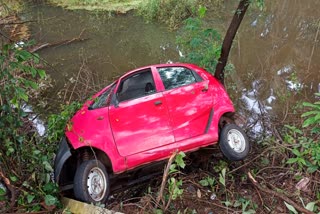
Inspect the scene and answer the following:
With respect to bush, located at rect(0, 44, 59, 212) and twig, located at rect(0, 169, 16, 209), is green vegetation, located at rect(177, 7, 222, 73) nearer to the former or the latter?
bush, located at rect(0, 44, 59, 212)

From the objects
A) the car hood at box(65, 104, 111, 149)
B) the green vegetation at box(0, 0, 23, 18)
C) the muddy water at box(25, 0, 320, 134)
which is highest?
the green vegetation at box(0, 0, 23, 18)

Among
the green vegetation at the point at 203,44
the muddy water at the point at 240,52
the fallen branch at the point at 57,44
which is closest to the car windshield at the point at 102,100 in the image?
the green vegetation at the point at 203,44

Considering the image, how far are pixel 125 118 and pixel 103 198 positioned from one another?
3.65 feet

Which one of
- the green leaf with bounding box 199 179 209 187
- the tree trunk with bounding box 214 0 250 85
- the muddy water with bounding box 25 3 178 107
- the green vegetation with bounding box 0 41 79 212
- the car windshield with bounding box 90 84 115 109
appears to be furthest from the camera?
the muddy water with bounding box 25 3 178 107

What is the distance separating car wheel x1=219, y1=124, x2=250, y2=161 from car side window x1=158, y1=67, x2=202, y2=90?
90 centimetres

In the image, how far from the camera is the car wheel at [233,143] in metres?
5.06

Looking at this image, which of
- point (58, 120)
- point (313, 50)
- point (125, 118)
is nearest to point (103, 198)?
point (125, 118)

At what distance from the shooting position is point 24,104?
8969mm

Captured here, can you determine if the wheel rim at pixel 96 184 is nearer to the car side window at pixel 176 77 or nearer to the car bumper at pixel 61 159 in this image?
the car bumper at pixel 61 159

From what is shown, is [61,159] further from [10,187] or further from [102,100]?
[10,187]

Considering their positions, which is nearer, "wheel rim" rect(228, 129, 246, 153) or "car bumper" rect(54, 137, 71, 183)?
"car bumper" rect(54, 137, 71, 183)

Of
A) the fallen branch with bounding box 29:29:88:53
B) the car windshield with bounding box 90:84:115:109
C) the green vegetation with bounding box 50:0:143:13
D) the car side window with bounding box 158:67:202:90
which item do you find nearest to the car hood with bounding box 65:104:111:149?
the car windshield with bounding box 90:84:115:109

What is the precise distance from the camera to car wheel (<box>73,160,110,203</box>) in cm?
434

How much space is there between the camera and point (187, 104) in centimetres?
507
